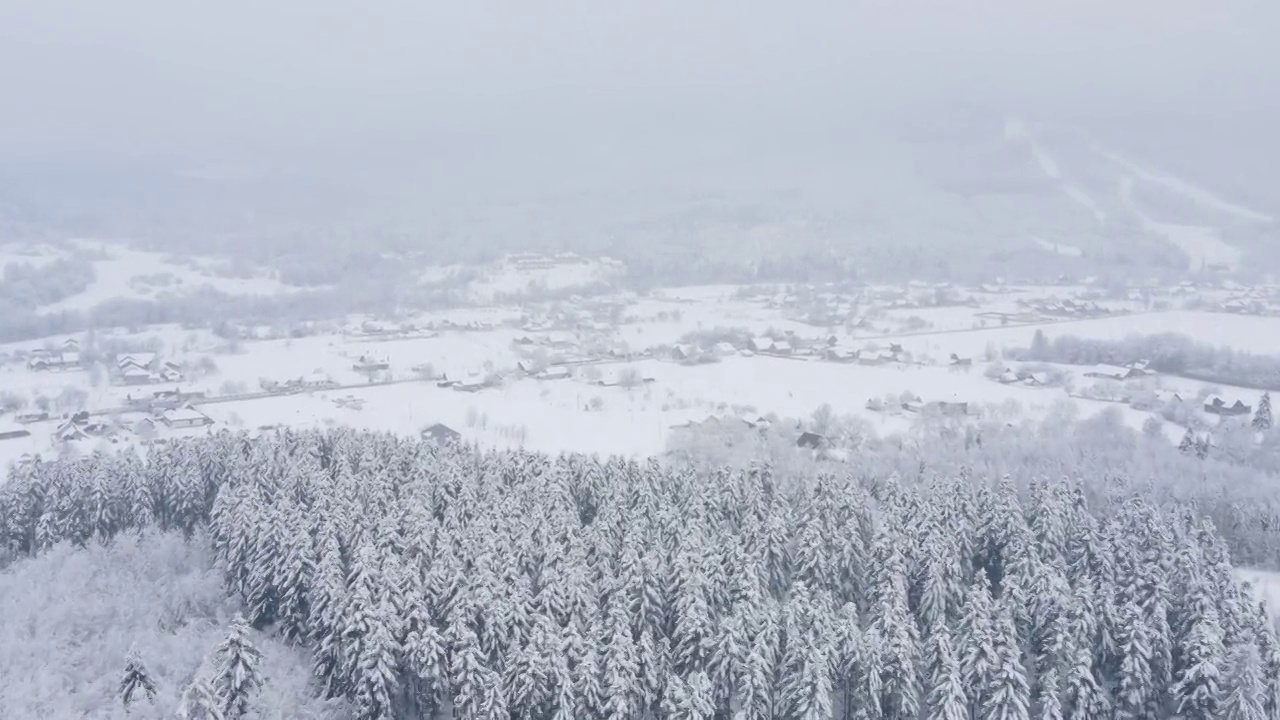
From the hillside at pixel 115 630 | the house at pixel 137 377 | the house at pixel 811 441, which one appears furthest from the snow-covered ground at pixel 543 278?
the hillside at pixel 115 630

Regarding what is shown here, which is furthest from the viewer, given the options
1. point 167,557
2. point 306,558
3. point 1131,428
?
point 1131,428

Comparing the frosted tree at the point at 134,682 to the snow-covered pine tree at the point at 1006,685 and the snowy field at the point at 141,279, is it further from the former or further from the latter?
the snowy field at the point at 141,279

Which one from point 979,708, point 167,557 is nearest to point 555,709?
point 979,708

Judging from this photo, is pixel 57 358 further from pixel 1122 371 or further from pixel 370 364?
pixel 1122 371

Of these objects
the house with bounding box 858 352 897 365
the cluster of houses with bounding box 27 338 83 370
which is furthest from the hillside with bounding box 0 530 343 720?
the house with bounding box 858 352 897 365

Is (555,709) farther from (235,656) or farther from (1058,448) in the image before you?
(1058,448)

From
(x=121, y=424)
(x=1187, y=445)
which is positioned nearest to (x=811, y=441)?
(x=1187, y=445)
